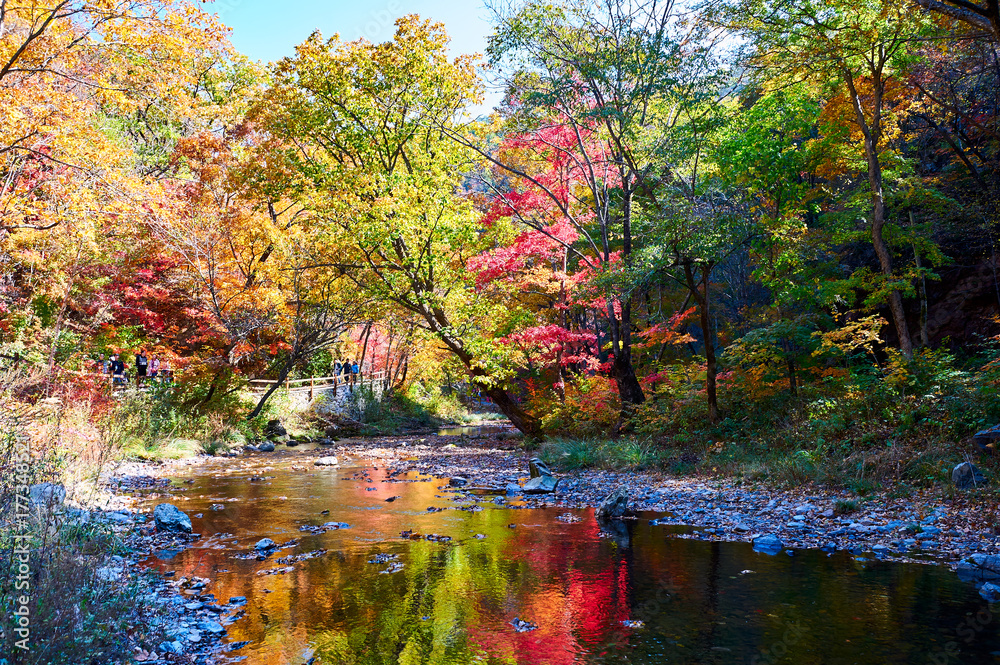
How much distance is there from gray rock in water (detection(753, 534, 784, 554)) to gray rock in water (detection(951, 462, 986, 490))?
2559 mm

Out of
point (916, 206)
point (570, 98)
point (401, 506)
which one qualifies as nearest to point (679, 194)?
point (570, 98)

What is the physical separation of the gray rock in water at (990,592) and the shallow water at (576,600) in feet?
0.28

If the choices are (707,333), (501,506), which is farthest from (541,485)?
(707,333)

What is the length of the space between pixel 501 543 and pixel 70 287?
Answer: 13.7 metres

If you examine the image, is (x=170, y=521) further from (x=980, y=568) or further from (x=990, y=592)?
(x=980, y=568)

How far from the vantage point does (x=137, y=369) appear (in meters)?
20.6

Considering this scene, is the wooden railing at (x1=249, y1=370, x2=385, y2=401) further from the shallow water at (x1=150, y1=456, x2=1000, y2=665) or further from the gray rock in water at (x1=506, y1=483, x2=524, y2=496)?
the shallow water at (x1=150, y1=456, x2=1000, y2=665)

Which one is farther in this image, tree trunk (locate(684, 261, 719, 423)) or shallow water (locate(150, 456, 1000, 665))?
tree trunk (locate(684, 261, 719, 423))

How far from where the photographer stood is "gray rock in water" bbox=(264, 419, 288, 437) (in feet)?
69.1

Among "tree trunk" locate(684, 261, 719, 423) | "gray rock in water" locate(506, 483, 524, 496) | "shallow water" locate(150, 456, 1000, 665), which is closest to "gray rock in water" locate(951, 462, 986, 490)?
"shallow water" locate(150, 456, 1000, 665)

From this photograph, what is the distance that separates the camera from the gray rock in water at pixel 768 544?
7.12m

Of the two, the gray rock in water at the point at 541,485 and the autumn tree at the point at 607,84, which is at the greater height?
the autumn tree at the point at 607,84

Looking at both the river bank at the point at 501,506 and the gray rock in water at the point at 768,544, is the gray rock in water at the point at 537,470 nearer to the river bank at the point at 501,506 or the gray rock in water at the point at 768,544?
the river bank at the point at 501,506

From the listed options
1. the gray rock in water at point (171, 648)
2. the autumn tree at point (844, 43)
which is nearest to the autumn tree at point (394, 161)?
the autumn tree at point (844, 43)
